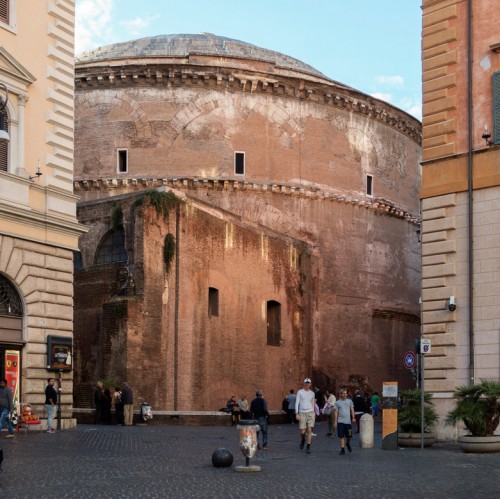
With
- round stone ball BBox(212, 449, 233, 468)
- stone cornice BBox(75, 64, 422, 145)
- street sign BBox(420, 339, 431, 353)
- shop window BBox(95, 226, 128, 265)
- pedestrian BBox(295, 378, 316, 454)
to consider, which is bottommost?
round stone ball BBox(212, 449, 233, 468)

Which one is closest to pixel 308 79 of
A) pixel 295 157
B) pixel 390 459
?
pixel 295 157

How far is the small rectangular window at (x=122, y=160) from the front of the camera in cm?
3781

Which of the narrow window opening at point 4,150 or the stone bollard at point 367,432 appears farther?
the narrow window opening at point 4,150

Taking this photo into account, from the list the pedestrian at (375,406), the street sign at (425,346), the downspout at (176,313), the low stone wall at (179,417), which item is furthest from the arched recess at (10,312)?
the pedestrian at (375,406)

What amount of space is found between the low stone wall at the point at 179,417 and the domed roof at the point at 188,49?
17.8m

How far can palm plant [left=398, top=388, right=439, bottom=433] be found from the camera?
59.3 feet

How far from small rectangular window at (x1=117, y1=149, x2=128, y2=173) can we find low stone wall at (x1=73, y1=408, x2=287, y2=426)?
12974 millimetres

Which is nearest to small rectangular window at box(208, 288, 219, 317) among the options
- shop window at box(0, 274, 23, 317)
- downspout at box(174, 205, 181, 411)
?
downspout at box(174, 205, 181, 411)

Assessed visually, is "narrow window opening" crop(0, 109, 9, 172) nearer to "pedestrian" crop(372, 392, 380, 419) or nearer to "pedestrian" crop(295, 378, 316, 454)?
"pedestrian" crop(295, 378, 316, 454)

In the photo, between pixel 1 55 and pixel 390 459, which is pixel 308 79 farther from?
pixel 390 459

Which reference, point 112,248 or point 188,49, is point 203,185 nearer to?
point 188,49

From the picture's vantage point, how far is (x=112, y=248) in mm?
29469

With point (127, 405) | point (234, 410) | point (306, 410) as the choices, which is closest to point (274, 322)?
point (234, 410)

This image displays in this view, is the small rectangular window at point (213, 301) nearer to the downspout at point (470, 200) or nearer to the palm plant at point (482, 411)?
the downspout at point (470, 200)
